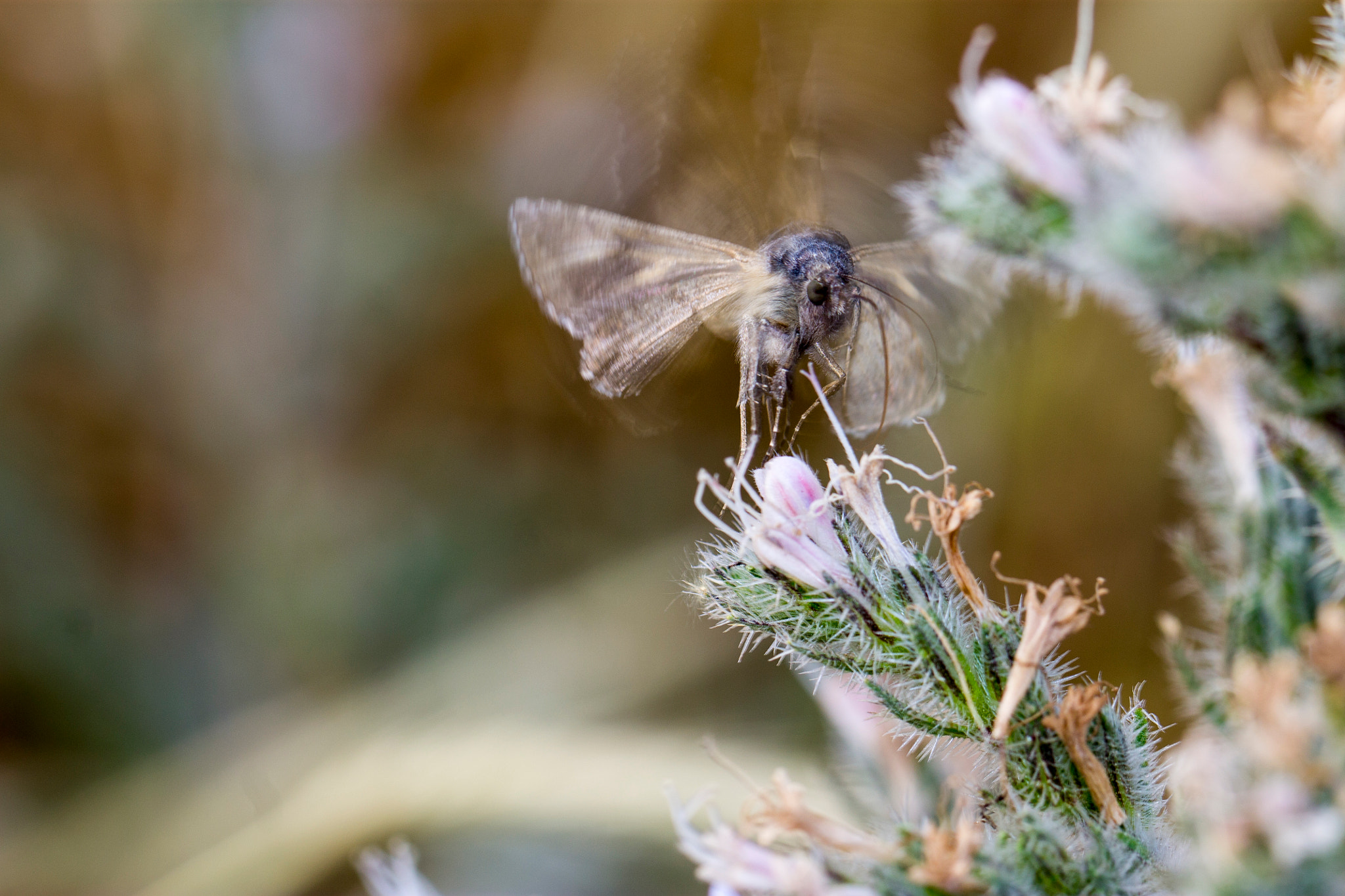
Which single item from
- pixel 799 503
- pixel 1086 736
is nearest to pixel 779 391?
pixel 799 503

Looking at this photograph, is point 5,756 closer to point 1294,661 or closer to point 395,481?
point 395,481

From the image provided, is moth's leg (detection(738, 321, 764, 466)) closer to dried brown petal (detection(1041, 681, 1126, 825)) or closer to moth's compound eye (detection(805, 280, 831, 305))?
moth's compound eye (detection(805, 280, 831, 305))

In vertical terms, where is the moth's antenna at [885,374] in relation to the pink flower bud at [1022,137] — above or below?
above

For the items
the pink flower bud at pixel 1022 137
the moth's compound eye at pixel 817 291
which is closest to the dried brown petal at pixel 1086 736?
the pink flower bud at pixel 1022 137

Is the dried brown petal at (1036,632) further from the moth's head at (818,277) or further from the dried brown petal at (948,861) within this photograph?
the moth's head at (818,277)

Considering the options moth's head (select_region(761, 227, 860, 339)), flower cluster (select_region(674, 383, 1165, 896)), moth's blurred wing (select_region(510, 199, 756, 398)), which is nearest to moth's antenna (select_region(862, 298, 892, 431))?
moth's head (select_region(761, 227, 860, 339))

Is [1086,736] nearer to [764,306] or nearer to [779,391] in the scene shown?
[779,391]
